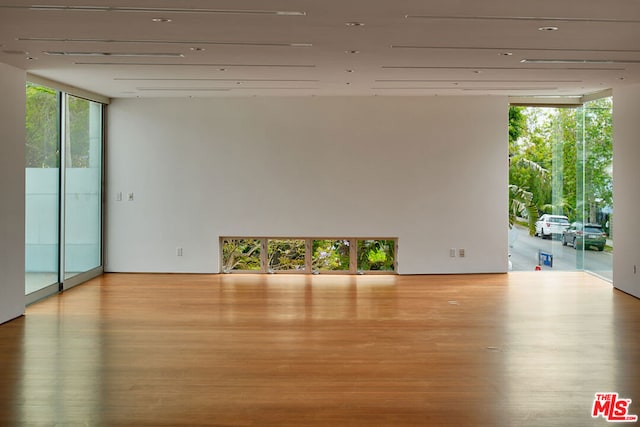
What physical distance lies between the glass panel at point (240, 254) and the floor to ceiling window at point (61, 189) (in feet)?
7.05

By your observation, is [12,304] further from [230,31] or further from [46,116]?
[230,31]

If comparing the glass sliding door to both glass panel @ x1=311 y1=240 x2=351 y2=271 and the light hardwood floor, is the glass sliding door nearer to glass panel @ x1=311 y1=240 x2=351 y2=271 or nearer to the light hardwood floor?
the light hardwood floor

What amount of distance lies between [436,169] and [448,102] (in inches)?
45.5

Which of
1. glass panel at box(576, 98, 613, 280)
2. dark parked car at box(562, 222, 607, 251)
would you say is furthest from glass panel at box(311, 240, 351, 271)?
glass panel at box(576, 98, 613, 280)

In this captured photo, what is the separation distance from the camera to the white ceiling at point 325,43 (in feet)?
16.0

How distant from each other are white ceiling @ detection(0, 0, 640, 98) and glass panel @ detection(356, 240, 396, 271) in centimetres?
289

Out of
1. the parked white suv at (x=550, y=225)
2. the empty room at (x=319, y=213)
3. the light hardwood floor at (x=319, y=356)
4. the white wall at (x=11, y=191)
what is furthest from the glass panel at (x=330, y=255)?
the white wall at (x=11, y=191)

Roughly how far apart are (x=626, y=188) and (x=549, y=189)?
2.04 meters

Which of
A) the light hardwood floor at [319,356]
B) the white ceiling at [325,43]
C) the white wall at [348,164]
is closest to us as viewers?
the light hardwood floor at [319,356]

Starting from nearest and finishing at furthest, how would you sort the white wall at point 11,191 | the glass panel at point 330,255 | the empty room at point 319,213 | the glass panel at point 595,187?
1. the empty room at point 319,213
2. the white wall at point 11,191
3. the glass panel at point 595,187
4. the glass panel at point 330,255

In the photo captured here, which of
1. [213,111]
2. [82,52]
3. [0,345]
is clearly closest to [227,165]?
[213,111]

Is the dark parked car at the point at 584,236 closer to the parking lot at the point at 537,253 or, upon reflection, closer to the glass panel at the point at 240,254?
the parking lot at the point at 537,253

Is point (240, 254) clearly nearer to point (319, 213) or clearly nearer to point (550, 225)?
point (319, 213)

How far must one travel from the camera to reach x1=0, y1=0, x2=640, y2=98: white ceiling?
16.0ft
